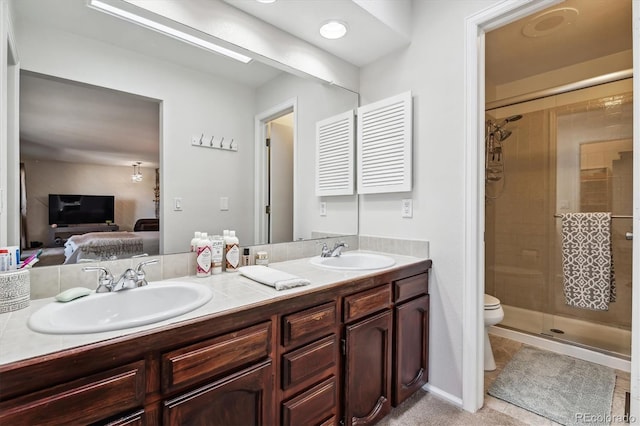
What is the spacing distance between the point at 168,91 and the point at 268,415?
4.84 feet

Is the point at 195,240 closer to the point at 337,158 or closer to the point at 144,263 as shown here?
the point at 144,263

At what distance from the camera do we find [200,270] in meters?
1.45

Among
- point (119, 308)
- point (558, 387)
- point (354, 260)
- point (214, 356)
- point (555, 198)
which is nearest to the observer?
point (214, 356)

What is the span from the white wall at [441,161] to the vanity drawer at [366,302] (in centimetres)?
46

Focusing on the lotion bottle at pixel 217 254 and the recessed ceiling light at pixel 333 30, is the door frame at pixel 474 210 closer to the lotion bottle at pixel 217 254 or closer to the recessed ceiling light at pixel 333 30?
the recessed ceiling light at pixel 333 30

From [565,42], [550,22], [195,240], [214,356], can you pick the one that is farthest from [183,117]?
[565,42]

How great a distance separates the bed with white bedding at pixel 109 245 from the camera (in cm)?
124

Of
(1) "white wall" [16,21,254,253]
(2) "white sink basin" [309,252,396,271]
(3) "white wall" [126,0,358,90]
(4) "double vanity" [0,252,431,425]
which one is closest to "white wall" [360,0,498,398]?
(4) "double vanity" [0,252,431,425]

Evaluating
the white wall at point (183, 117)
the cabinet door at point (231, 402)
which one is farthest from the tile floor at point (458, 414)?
the white wall at point (183, 117)

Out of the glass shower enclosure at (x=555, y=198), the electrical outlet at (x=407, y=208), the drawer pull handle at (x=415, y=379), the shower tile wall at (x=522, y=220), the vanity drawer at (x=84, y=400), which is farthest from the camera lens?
the shower tile wall at (x=522, y=220)

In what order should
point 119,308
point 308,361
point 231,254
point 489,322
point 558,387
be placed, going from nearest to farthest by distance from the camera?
point 119,308
point 308,361
point 231,254
point 558,387
point 489,322

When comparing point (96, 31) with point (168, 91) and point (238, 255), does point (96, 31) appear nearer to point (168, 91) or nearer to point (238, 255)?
point (168, 91)

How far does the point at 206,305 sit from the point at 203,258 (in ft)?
1.47

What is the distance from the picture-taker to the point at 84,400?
0.75 m
